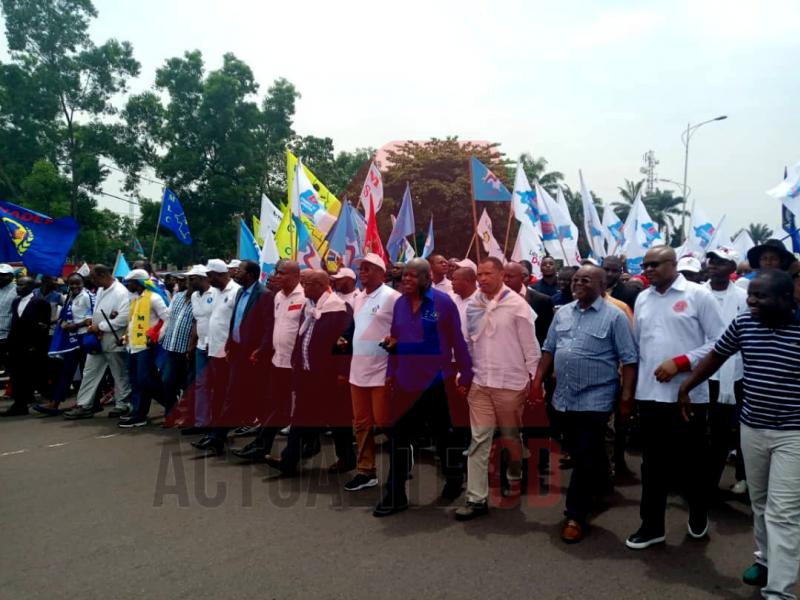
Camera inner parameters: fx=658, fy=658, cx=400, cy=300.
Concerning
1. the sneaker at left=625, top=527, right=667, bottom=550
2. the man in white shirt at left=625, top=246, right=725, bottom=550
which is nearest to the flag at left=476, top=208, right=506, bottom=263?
the man in white shirt at left=625, top=246, right=725, bottom=550

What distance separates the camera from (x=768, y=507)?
346cm

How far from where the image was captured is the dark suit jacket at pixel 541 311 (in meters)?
6.52

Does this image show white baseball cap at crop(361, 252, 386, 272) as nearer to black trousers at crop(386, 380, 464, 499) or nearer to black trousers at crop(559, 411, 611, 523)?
black trousers at crop(386, 380, 464, 499)

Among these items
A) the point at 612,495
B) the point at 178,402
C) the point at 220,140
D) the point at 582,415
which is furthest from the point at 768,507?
the point at 220,140

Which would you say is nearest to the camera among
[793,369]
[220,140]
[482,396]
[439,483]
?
[793,369]

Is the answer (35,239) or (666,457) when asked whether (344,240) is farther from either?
(666,457)

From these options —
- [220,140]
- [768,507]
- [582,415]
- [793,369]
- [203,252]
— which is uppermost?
[220,140]

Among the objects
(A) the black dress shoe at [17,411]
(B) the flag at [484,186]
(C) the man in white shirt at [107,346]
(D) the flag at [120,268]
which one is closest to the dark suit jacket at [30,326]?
(A) the black dress shoe at [17,411]

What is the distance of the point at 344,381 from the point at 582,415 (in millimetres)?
2264

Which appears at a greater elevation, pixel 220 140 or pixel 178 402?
pixel 220 140

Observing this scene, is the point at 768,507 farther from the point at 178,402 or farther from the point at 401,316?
the point at 178,402

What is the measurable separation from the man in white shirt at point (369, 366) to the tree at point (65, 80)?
23574 millimetres

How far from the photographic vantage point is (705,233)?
14.5 meters

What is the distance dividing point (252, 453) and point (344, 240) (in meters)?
3.37
